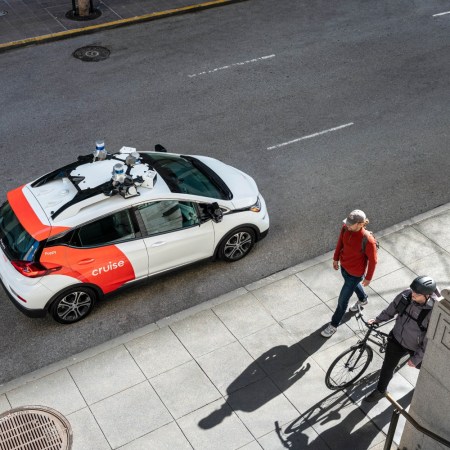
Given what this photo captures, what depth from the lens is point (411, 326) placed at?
7.61 metres

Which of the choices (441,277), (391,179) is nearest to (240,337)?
(441,277)

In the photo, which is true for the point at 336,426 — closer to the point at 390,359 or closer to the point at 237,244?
the point at 390,359

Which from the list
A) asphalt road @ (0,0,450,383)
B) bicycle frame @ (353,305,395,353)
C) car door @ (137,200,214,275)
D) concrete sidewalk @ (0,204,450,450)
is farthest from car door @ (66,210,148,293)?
bicycle frame @ (353,305,395,353)

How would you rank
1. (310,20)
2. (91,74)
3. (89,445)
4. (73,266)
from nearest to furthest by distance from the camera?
(89,445)
(73,266)
(91,74)
(310,20)

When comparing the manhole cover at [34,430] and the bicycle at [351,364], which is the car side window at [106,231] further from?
the bicycle at [351,364]

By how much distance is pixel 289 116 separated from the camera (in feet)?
47.1

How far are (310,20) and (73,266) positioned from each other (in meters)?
12.0

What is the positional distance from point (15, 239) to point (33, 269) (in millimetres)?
540

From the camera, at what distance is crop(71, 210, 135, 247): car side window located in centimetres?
915

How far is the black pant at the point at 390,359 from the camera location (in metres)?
7.93

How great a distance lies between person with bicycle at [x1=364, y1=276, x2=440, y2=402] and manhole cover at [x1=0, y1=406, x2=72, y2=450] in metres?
3.80

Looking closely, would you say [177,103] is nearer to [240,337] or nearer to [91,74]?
[91,74]

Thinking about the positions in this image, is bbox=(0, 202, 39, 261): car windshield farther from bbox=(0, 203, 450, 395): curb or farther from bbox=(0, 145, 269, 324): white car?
bbox=(0, 203, 450, 395): curb

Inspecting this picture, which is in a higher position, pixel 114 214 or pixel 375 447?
pixel 114 214
